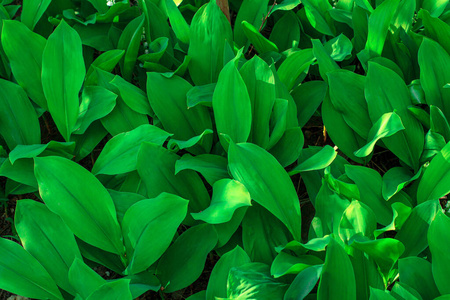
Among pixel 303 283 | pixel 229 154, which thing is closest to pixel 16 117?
pixel 229 154

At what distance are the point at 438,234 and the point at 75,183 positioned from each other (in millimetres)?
988

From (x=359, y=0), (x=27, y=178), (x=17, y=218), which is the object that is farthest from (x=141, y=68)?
(x=359, y=0)

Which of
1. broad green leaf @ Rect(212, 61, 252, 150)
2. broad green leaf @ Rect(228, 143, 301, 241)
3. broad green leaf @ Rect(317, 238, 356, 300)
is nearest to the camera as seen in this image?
broad green leaf @ Rect(317, 238, 356, 300)

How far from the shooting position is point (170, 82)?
173cm

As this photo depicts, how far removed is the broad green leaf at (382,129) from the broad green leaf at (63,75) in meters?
0.93

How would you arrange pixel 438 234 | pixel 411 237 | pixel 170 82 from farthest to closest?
pixel 170 82, pixel 411 237, pixel 438 234

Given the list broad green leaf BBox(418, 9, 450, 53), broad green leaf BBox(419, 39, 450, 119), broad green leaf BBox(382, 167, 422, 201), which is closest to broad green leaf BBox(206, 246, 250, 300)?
broad green leaf BBox(382, 167, 422, 201)

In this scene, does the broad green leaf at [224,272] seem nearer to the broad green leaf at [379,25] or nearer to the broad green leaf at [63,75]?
the broad green leaf at [63,75]

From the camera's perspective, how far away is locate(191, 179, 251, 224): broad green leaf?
137cm

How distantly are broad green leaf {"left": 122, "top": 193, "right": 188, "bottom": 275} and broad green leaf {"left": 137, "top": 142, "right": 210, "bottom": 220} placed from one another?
0.10 meters

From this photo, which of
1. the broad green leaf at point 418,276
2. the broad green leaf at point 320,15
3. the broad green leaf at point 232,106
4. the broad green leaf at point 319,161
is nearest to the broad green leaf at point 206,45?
the broad green leaf at point 232,106

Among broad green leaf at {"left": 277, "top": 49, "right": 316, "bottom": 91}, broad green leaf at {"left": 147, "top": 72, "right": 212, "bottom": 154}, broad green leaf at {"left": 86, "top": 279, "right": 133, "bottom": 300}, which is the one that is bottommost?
broad green leaf at {"left": 86, "top": 279, "right": 133, "bottom": 300}

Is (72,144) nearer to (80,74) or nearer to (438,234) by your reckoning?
(80,74)

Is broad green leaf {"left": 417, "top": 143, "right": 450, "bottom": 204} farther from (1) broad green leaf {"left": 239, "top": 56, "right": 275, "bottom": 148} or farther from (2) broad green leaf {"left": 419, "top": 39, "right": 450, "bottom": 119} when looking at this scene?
(1) broad green leaf {"left": 239, "top": 56, "right": 275, "bottom": 148}
